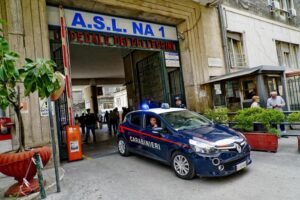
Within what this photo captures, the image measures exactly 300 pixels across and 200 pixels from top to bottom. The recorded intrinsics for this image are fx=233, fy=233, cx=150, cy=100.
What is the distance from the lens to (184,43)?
10.8 meters

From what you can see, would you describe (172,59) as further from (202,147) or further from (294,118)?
(202,147)

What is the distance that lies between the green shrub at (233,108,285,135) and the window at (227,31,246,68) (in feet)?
18.8

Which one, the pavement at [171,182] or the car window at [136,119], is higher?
the car window at [136,119]

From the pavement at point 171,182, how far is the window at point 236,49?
7095 millimetres

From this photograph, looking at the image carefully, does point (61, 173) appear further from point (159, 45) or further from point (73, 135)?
point (159, 45)

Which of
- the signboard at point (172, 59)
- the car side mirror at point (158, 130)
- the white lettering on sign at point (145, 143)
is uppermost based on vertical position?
the signboard at point (172, 59)

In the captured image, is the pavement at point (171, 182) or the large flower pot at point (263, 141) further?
the large flower pot at point (263, 141)

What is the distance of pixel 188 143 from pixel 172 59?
655cm

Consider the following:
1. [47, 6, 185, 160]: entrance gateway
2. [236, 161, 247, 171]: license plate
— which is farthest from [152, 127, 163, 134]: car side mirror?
[47, 6, 185, 160]: entrance gateway

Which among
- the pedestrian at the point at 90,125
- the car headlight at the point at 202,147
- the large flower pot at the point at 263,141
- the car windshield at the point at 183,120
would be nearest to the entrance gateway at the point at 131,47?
the pedestrian at the point at 90,125

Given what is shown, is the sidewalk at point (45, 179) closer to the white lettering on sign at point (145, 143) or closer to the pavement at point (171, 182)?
the pavement at point (171, 182)

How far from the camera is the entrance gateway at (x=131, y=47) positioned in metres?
7.76

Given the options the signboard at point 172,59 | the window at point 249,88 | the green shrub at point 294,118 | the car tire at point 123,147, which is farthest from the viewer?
the signboard at point 172,59

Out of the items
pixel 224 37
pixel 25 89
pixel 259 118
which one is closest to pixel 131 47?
pixel 224 37
